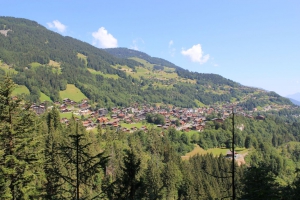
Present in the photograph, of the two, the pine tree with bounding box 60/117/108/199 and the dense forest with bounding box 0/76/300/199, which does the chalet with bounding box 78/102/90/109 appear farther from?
the pine tree with bounding box 60/117/108/199

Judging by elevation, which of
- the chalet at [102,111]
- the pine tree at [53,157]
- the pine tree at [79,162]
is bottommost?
the chalet at [102,111]

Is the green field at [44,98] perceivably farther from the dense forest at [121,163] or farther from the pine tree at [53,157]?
the pine tree at [53,157]

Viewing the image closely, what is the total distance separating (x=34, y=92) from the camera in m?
143

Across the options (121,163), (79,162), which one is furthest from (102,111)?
(79,162)

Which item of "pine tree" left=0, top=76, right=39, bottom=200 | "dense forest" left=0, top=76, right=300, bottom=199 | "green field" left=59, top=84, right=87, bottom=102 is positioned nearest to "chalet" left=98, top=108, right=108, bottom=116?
"green field" left=59, top=84, right=87, bottom=102

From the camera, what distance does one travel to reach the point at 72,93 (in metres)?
170

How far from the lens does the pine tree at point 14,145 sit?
11.4 metres

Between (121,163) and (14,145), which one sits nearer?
(14,145)

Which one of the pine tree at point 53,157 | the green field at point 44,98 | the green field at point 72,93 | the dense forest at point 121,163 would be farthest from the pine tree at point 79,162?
the green field at point 72,93

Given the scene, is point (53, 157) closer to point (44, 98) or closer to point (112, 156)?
point (112, 156)

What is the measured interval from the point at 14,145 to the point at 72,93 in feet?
546

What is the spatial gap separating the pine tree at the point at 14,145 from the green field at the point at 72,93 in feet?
514

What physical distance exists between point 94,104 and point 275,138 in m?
112

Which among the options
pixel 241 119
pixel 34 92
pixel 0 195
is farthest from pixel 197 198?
pixel 34 92
